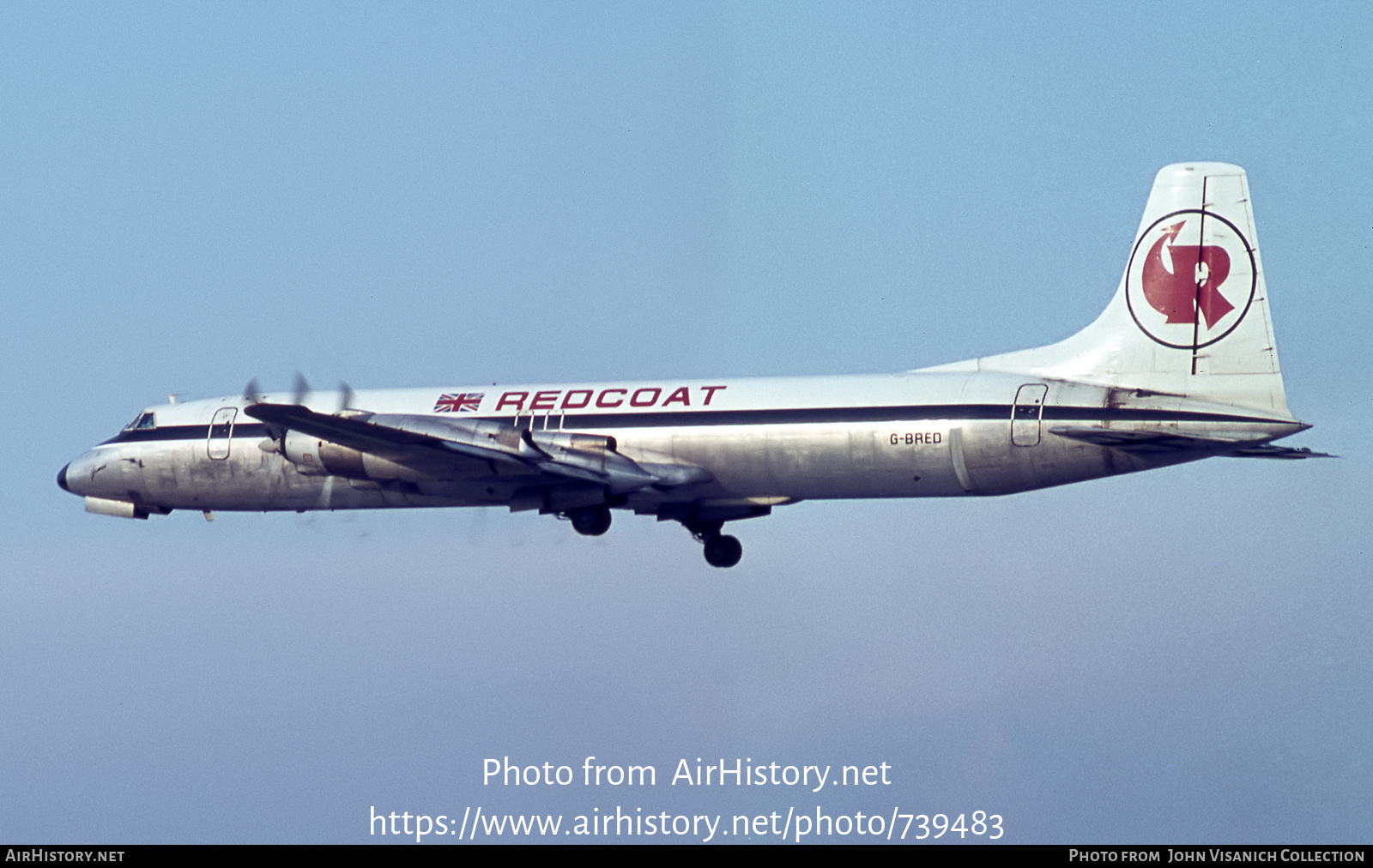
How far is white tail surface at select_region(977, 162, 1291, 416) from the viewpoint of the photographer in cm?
3222

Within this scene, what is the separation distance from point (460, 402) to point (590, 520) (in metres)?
4.20

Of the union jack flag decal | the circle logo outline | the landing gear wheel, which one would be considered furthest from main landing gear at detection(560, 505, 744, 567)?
the circle logo outline

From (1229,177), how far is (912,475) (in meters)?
7.63

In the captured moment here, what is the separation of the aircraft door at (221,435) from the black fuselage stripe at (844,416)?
0.68 meters

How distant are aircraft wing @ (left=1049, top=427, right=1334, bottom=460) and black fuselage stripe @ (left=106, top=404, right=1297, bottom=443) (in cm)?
24

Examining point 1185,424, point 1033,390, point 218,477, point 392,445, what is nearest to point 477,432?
point 392,445

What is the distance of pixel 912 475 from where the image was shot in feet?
111

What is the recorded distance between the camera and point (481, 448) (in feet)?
113

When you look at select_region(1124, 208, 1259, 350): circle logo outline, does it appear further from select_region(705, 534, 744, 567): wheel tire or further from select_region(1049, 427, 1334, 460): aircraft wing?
select_region(705, 534, 744, 567): wheel tire

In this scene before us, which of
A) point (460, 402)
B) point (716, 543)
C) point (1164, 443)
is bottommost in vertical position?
point (1164, 443)

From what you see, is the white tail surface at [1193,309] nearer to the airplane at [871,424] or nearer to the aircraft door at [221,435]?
the airplane at [871,424]

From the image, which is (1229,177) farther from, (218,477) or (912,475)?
(218,477)

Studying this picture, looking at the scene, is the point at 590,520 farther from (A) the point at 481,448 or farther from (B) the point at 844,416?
(B) the point at 844,416

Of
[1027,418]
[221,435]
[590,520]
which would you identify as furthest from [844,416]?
[221,435]
